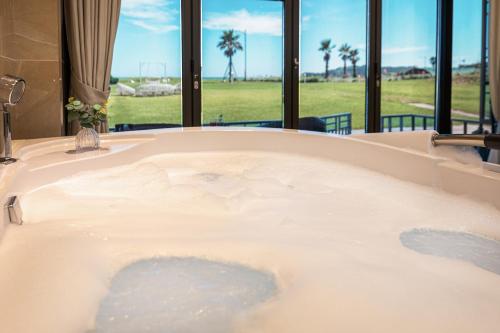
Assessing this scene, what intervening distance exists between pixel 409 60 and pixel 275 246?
420cm

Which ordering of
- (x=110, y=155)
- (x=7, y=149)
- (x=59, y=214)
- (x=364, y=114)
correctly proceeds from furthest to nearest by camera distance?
(x=364, y=114) < (x=110, y=155) < (x=7, y=149) < (x=59, y=214)

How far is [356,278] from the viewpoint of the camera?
3.30 ft

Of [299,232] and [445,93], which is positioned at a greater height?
[445,93]

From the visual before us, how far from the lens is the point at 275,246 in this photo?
117 cm

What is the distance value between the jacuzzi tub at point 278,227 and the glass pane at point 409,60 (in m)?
2.47

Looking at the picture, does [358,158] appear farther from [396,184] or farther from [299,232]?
[299,232]

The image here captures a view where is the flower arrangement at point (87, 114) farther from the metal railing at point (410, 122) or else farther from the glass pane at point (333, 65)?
the metal railing at point (410, 122)

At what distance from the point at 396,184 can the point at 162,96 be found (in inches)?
110

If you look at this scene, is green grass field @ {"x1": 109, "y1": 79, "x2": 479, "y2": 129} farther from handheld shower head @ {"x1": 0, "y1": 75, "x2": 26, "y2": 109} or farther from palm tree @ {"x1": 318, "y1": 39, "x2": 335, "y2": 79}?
handheld shower head @ {"x1": 0, "y1": 75, "x2": 26, "y2": 109}

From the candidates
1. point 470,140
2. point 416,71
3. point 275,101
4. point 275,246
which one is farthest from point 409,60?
point 275,246

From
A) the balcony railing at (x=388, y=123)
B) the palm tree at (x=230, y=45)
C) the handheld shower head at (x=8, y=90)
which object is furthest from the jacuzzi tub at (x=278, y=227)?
the balcony railing at (x=388, y=123)

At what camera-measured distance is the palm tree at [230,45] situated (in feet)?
14.9

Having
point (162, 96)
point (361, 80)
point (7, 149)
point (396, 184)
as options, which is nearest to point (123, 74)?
point (162, 96)

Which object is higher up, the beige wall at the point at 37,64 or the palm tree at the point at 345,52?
the palm tree at the point at 345,52
